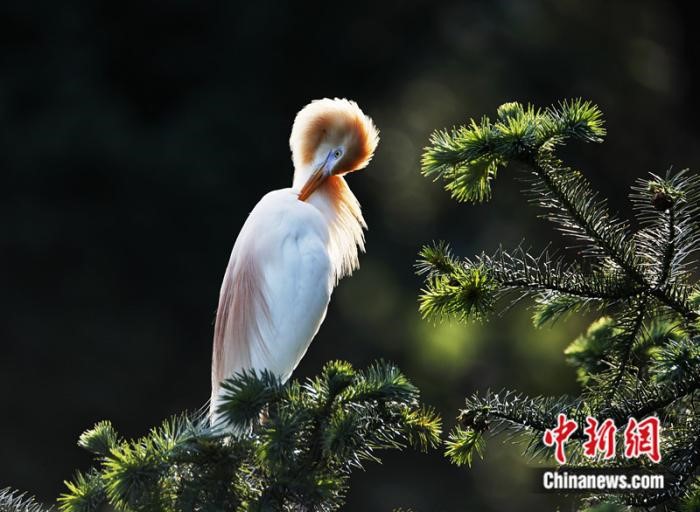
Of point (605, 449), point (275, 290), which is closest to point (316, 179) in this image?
point (275, 290)

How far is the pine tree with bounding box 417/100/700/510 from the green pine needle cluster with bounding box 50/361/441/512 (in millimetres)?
128

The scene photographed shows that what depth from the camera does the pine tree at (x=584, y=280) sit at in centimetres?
103

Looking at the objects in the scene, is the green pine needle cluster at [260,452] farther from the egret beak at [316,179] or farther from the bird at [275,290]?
the egret beak at [316,179]

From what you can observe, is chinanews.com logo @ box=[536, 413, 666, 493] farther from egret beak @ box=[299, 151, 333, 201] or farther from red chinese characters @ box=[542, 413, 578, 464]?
egret beak @ box=[299, 151, 333, 201]

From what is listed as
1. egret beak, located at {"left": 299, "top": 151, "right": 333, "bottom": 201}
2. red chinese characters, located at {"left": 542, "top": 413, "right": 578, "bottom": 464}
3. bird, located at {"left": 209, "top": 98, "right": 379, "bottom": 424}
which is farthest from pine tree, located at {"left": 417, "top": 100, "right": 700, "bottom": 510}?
egret beak, located at {"left": 299, "top": 151, "right": 333, "bottom": 201}


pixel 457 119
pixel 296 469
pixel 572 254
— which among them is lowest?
pixel 296 469

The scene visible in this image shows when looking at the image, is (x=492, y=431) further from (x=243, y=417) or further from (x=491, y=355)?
(x=491, y=355)

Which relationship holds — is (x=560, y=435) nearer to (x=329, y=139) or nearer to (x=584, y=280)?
(x=584, y=280)

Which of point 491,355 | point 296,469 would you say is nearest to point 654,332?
point 296,469

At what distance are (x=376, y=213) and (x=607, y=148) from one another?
3.96 ft

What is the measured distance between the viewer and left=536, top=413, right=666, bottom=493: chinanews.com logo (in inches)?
40.4

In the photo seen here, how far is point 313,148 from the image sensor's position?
2.06 m

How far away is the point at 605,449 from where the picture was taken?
1032 mm

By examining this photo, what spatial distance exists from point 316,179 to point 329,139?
0.09 m
